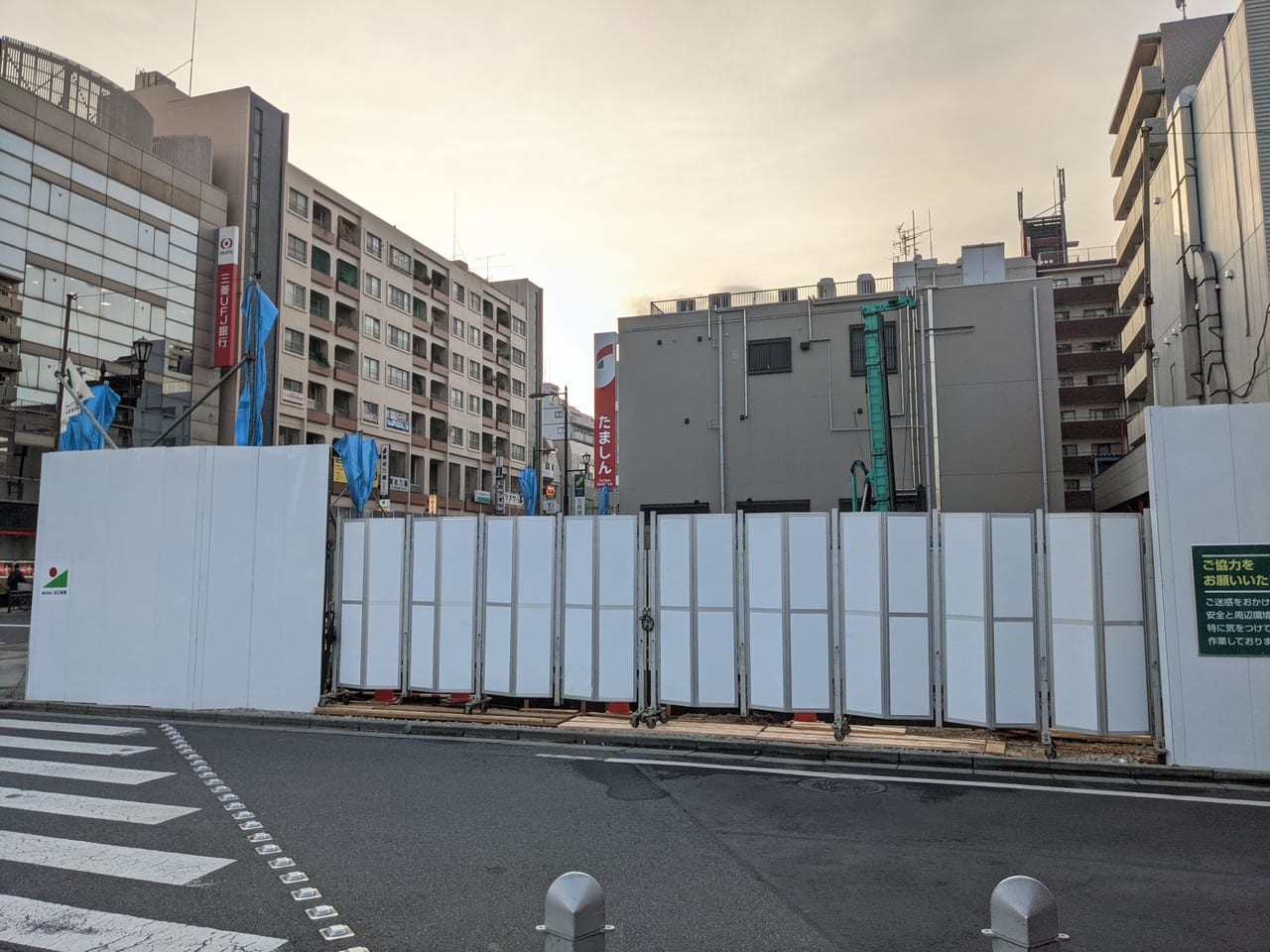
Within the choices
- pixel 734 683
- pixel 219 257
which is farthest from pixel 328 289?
pixel 734 683

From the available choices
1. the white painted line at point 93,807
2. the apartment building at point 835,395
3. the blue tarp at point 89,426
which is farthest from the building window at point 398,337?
the white painted line at point 93,807

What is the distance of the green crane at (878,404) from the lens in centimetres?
1992

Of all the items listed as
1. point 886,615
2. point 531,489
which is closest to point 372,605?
point 886,615

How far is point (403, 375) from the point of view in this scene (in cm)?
6259

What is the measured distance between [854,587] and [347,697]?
7121mm

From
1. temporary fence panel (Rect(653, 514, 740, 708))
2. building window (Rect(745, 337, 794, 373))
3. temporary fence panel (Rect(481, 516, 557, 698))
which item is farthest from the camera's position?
building window (Rect(745, 337, 794, 373))

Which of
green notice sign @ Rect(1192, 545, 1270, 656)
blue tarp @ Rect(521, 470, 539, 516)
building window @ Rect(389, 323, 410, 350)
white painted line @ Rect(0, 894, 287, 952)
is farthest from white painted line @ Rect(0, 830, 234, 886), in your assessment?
building window @ Rect(389, 323, 410, 350)

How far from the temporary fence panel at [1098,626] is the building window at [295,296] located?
50.0 metres

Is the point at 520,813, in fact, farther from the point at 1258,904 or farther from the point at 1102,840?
the point at 1258,904

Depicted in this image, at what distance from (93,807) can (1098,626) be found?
9.71 m

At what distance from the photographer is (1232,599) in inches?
331

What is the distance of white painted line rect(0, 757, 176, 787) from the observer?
807 cm

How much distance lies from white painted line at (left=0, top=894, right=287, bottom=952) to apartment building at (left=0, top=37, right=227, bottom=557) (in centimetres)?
3892

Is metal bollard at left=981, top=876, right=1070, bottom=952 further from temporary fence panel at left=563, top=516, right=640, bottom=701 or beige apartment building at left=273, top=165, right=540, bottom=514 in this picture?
beige apartment building at left=273, top=165, right=540, bottom=514
